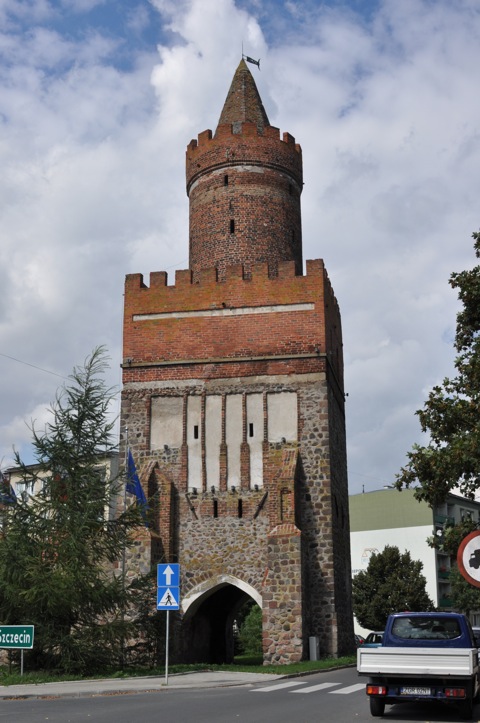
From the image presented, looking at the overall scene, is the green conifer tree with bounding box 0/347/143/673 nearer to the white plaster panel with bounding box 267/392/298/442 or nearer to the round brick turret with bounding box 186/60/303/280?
the white plaster panel with bounding box 267/392/298/442

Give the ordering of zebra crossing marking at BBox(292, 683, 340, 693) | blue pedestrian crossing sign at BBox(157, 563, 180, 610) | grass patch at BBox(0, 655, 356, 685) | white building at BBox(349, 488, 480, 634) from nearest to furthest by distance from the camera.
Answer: zebra crossing marking at BBox(292, 683, 340, 693) < blue pedestrian crossing sign at BBox(157, 563, 180, 610) < grass patch at BBox(0, 655, 356, 685) < white building at BBox(349, 488, 480, 634)

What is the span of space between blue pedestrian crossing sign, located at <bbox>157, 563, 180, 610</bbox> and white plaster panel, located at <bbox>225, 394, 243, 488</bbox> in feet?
32.9

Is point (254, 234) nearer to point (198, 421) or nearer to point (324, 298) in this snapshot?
point (324, 298)

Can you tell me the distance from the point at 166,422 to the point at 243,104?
1420 centimetres

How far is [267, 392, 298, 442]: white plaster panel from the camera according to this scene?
1120 inches

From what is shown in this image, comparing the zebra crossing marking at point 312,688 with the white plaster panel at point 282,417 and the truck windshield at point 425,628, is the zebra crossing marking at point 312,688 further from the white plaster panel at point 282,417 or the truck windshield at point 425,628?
the white plaster panel at point 282,417

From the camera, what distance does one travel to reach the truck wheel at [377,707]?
12519 millimetres

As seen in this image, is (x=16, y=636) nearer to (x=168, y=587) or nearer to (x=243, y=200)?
(x=168, y=587)

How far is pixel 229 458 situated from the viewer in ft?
93.7

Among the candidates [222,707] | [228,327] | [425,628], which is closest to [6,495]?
[222,707]

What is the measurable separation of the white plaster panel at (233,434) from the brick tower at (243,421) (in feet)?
0.12

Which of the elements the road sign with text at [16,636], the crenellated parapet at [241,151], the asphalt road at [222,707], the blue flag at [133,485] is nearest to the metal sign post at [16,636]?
the road sign with text at [16,636]

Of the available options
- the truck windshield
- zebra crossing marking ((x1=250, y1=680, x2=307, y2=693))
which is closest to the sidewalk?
zebra crossing marking ((x1=250, y1=680, x2=307, y2=693))

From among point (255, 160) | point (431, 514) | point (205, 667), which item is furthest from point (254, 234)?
point (431, 514)
